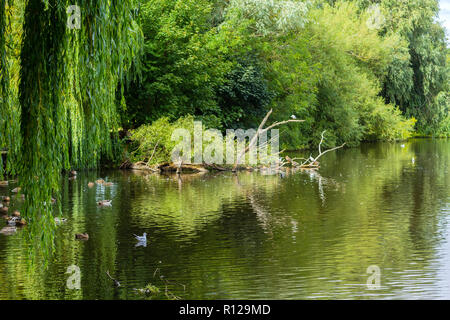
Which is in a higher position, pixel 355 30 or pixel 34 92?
pixel 355 30

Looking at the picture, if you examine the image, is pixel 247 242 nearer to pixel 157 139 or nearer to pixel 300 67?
pixel 157 139

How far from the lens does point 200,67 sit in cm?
3048

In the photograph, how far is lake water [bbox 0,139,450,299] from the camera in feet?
31.7

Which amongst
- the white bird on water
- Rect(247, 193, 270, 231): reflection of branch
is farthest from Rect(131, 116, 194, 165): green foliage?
the white bird on water

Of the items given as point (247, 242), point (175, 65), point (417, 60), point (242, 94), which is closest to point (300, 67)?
point (242, 94)

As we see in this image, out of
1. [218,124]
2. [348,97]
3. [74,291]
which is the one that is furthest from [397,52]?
[74,291]

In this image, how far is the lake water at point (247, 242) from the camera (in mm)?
9656

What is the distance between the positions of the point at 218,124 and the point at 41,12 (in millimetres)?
23874

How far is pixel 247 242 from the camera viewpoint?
13.1 metres

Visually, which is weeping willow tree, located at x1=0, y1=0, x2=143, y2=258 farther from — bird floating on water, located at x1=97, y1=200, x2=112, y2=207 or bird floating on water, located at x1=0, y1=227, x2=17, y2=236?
bird floating on water, located at x1=97, y1=200, x2=112, y2=207

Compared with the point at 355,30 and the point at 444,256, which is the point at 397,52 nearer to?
the point at 355,30

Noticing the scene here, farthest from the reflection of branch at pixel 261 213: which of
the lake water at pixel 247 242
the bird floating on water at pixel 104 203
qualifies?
the bird floating on water at pixel 104 203

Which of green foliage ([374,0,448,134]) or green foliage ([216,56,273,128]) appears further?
green foliage ([374,0,448,134])
